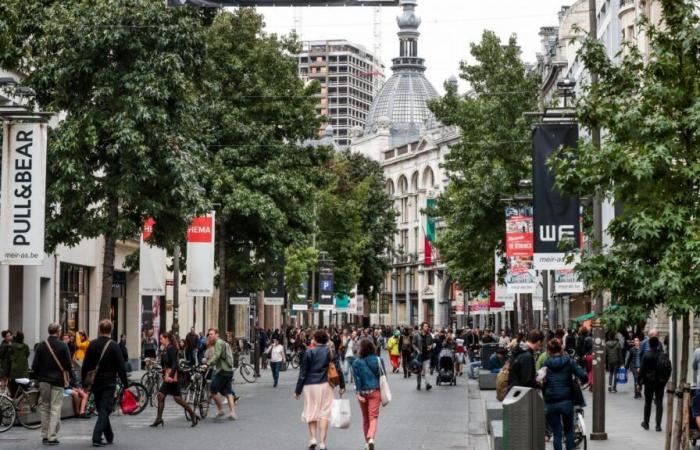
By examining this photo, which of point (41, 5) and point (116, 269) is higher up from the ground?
point (41, 5)

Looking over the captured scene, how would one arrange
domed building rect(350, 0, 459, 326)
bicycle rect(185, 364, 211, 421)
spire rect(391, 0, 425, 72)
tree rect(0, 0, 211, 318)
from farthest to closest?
spire rect(391, 0, 425, 72) < domed building rect(350, 0, 459, 326) < tree rect(0, 0, 211, 318) < bicycle rect(185, 364, 211, 421)

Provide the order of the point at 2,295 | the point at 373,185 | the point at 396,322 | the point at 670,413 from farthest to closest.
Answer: the point at 396,322, the point at 373,185, the point at 2,295, the point at 670,413

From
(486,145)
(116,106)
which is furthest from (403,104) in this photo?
(116,106)

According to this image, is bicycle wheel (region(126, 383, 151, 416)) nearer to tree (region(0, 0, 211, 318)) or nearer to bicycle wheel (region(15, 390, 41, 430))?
tree (region(0, 0, 211, 318))

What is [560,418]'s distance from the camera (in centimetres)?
1781

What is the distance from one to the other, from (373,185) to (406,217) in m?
37.0

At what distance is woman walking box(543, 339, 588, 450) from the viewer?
693 inches

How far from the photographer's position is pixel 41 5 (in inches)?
1352

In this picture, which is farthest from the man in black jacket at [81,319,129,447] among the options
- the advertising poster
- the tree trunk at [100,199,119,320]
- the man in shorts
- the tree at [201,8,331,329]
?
the tree at [201,8,331,329]

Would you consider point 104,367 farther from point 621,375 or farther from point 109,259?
point 621,375

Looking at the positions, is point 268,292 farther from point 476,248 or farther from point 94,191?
point 94,191

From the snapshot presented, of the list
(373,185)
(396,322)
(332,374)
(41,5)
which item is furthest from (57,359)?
(396,322)

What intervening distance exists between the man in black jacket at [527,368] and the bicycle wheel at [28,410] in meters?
9.99

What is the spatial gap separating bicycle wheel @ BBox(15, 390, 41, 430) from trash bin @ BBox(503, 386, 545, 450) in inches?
508
